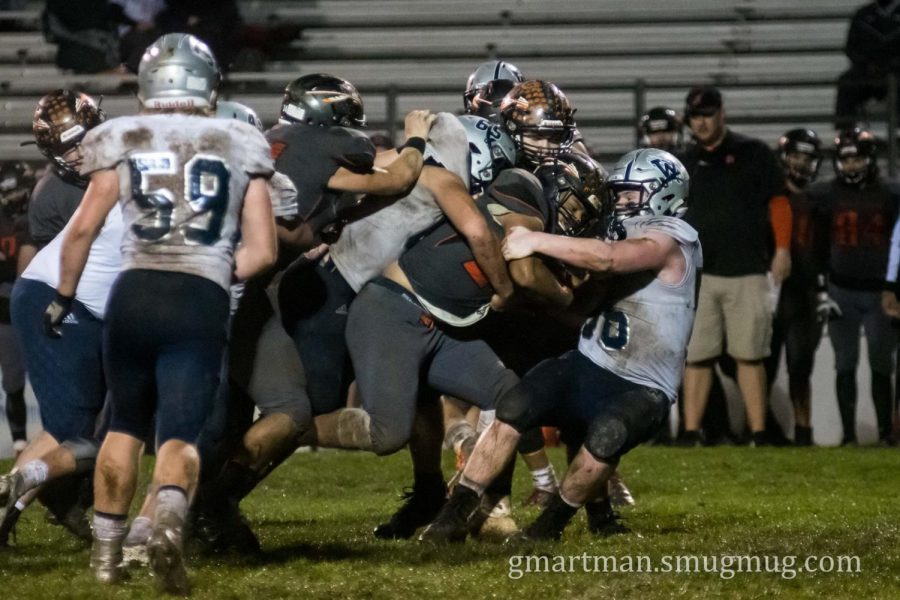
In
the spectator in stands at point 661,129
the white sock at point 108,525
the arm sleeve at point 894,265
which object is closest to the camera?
the white sock at point 108,525

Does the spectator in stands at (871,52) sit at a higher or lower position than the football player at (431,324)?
higher

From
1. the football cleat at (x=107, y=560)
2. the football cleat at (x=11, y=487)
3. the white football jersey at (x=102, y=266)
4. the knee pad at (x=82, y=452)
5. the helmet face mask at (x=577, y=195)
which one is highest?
the helmet face mask at (x=577, y=195)

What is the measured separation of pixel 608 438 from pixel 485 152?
48.8 inches

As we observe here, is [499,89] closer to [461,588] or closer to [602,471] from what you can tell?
[602,471]

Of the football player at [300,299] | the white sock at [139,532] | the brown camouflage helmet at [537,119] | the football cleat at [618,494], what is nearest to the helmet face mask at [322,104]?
the football player at [300,299]

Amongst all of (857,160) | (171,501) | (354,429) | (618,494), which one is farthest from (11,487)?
(857,160)

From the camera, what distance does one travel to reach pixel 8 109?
13.4 metres

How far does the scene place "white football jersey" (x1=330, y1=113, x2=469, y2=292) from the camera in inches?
238

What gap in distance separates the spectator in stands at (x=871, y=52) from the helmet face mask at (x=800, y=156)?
1657mm

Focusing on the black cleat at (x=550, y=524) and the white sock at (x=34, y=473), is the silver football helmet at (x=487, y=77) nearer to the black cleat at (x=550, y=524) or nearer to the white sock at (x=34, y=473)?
the black cleat at (x=550, y=524)

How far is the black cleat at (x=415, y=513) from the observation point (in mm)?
6324

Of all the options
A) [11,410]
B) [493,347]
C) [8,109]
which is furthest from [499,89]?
[8,109]

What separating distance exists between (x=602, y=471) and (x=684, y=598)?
893 mm

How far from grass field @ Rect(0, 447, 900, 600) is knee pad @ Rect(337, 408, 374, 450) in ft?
1.23
